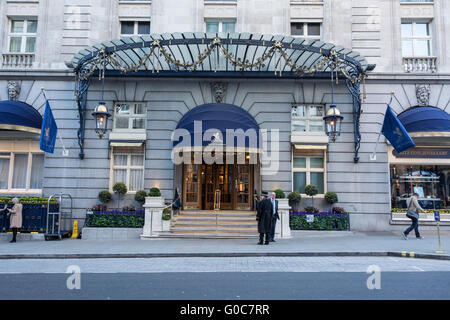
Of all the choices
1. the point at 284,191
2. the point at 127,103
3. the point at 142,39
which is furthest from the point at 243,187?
the point at 142,39

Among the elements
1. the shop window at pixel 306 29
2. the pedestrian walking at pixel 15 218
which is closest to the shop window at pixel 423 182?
the shop window at pixel 306 29

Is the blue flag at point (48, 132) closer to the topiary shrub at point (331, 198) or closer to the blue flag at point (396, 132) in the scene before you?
the topiary shrub at point (331, 198)

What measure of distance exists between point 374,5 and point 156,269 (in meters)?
16.8

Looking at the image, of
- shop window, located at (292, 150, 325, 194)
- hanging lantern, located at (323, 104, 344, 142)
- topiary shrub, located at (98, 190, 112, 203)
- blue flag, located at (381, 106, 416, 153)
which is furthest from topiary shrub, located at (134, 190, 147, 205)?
blue flag, located at (381, 106, 416, 153)

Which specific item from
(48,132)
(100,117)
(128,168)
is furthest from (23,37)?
(128,168)

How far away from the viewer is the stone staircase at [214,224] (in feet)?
48.0

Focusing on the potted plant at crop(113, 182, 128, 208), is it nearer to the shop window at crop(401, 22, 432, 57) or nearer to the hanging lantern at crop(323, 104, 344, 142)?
the hanging lantern at crop(323, 104, 344, 142)

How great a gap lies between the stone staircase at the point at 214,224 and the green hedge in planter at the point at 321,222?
5.79 feet

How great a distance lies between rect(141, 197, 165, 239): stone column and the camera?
1466 cm

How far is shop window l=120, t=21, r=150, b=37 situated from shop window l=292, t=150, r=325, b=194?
1012 centimetres

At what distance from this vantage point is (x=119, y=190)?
1641cm

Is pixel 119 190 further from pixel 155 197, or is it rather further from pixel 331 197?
pixel 331 197

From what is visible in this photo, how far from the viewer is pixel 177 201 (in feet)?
53.8

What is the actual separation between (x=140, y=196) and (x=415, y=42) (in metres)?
15.9
